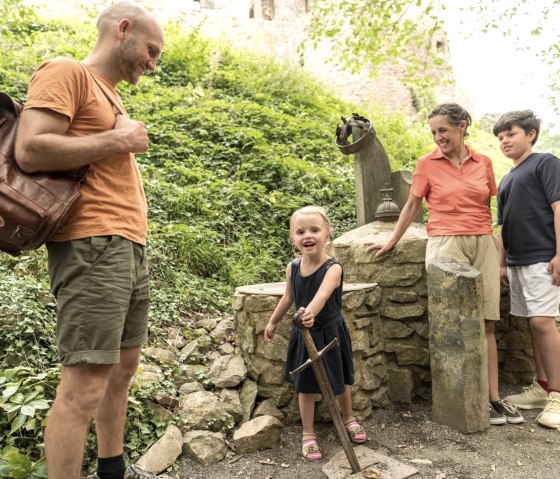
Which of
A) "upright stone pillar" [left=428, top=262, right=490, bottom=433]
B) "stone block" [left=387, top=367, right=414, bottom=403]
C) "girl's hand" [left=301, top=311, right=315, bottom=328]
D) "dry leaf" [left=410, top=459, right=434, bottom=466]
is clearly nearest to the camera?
"girl's hand" [left=301, top=311, right=315, bottom=328]

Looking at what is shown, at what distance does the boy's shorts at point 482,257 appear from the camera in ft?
10.3

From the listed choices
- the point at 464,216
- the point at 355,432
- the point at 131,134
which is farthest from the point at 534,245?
the point at 131,134

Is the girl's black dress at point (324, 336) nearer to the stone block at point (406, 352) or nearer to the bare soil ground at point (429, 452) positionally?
the bare soil ground at point (429, 452)

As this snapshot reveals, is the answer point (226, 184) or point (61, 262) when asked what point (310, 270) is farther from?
point (226, 184)

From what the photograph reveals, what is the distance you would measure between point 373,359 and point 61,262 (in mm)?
2218

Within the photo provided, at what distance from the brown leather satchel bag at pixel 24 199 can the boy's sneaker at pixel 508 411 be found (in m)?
2.79

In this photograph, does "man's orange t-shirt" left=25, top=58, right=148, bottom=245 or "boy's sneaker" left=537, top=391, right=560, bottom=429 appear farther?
"boy's sneaker" left=537, top=391, right=560, bottom=429

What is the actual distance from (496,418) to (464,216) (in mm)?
1248

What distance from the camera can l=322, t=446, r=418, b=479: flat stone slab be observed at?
247cm

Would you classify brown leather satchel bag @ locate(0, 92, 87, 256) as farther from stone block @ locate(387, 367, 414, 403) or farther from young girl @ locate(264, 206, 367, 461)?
stone block @ locate(387, 367, 414, 403)

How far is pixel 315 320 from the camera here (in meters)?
2.72

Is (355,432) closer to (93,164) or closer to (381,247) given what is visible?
(381,247)

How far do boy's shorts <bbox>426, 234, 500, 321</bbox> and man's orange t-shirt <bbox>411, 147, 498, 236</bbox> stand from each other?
0.05 m

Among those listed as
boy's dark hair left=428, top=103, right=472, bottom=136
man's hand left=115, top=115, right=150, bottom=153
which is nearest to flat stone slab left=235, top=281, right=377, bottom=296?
boy's dark hair left=428, top=103, right=472, bottom=136
